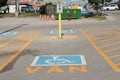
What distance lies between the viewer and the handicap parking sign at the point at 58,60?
12.1 m

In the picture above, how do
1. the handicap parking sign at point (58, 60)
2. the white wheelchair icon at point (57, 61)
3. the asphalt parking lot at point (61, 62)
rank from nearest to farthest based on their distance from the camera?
the asphalt parking lot at point (61, 62)
the handicap parking sign at point (58, 60)
the white wheelchair icon at point (57, 61)


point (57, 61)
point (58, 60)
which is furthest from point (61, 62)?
point (58, 60)

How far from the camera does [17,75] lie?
33.5 ft

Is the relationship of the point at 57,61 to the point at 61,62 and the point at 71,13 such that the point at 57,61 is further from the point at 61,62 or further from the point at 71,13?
the point at 71,13

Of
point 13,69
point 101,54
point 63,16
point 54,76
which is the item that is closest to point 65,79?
point 54,76

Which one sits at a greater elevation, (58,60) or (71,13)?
(58,60)

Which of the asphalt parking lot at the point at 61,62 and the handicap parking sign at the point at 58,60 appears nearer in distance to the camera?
the asphalt parking lot at the point at 61,62

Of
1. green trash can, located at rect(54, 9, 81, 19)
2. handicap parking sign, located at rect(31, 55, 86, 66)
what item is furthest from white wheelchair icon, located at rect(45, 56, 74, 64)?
green trash can, located at rect(54, 9, 81, 19)

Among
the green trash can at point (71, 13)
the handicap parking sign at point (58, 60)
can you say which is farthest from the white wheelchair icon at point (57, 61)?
the green trash can at point (71, 13)

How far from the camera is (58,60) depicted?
12.8 meters

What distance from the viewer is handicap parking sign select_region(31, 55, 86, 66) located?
12086mm

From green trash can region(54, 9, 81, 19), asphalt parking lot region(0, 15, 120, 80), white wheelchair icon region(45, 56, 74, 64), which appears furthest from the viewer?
green trash can region(54, 9, 81, 19)

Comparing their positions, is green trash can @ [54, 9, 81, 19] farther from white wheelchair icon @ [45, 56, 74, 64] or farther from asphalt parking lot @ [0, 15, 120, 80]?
white wheelchair icon @ [45, 56, 74, 64]

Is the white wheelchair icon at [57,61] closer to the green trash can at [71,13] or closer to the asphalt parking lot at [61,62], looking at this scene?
the asphalt parking lot at [61,62]
